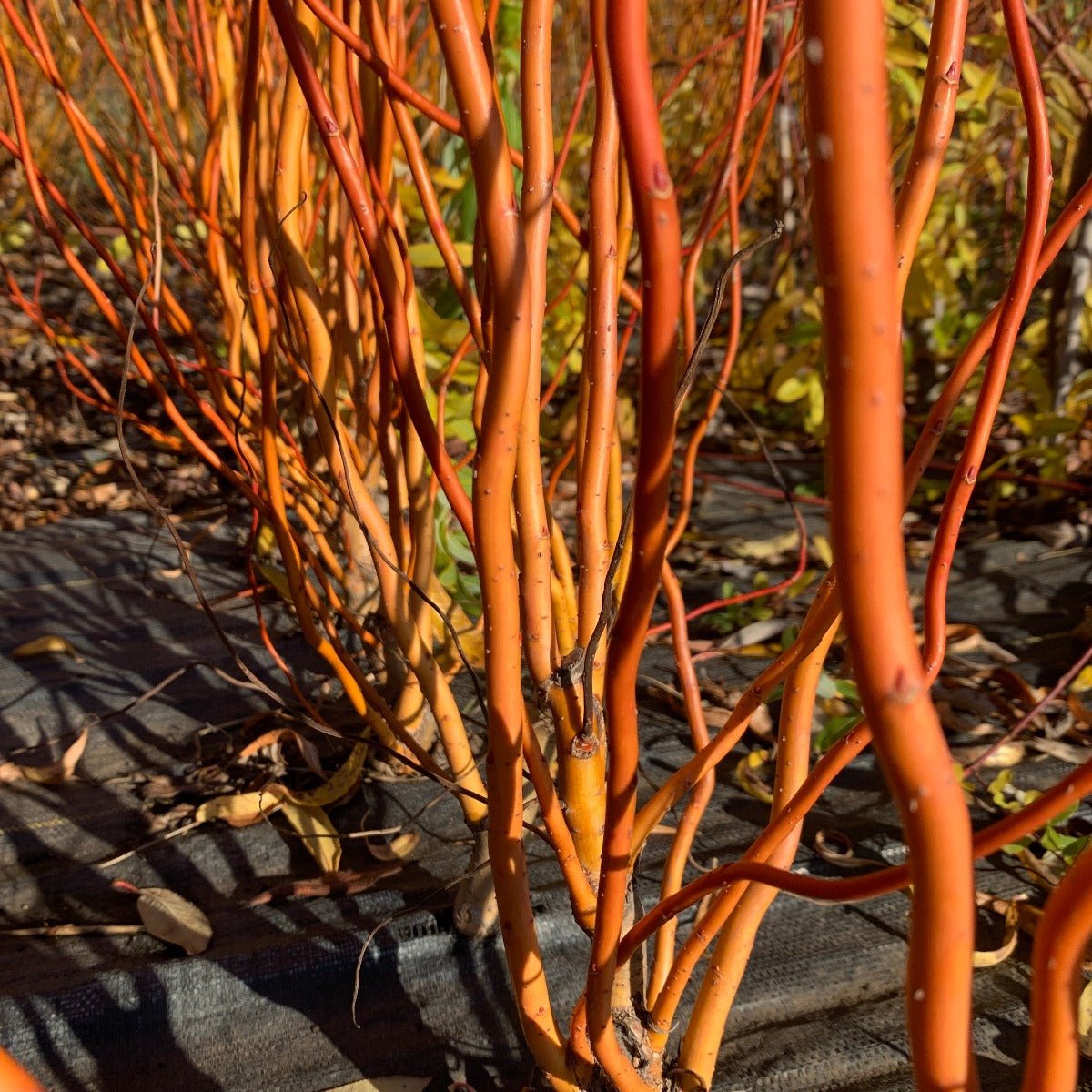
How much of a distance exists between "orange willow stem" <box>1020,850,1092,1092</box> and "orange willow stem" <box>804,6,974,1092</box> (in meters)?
0.03

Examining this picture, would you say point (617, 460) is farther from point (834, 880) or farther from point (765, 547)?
point (765, 547)

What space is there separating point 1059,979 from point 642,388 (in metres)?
0.24

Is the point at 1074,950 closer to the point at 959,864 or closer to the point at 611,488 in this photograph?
the point at 959,864

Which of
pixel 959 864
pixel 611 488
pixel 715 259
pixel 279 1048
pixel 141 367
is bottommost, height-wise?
pixel 279 1048

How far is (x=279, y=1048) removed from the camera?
0.73m

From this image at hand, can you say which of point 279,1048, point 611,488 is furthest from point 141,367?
point 279,1048

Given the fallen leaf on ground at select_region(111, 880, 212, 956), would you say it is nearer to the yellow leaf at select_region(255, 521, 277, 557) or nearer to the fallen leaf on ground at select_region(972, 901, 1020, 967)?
the fallen leaf on ground at select_region(972, 901, 1020, 967)

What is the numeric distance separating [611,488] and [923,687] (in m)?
0.41

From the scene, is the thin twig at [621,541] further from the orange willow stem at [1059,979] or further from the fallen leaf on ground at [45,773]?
the fallen leaf on ground at [45,773]

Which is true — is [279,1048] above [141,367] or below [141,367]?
below

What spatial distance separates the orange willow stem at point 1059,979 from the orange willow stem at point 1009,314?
94mm

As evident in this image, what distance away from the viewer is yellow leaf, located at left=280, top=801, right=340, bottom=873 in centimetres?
93

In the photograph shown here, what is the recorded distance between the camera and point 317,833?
961 mm

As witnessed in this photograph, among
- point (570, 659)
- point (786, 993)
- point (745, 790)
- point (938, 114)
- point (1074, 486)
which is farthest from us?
point (1074, 486)
